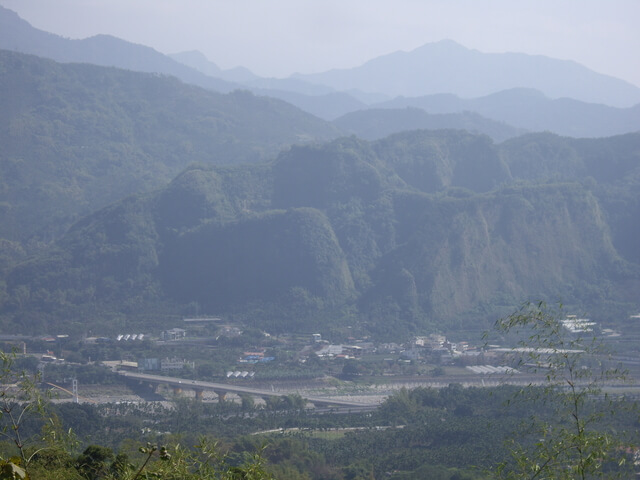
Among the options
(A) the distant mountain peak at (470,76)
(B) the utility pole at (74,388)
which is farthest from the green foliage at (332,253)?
(A) the distant mountain peak at (470,76)

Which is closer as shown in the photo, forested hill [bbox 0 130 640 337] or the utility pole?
the utility pole

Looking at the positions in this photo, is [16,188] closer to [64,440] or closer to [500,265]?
[500,265]

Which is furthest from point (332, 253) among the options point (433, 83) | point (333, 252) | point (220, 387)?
point (433, 83)

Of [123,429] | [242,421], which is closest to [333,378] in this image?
[242,421]

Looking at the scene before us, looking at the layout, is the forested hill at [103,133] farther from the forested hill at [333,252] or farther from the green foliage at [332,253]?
the forested hill at [333,252]

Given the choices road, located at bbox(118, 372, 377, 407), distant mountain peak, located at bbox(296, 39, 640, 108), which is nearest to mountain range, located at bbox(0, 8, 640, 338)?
road, located at bbox(118, 372, 377, 407)

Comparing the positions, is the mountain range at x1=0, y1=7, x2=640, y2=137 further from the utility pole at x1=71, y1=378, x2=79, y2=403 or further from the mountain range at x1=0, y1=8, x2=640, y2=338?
the utility pole at x1=71, y1=378, x2=79, y2=403
